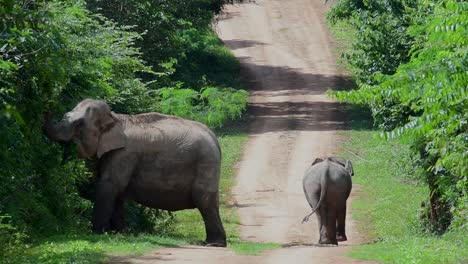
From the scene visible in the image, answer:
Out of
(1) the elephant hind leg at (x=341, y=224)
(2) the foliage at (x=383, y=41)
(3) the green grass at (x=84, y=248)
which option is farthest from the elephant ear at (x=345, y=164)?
(3) the green grass at (x=84, y=248)

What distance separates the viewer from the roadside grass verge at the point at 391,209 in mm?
17203

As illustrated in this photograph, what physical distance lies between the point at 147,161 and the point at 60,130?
1.68m

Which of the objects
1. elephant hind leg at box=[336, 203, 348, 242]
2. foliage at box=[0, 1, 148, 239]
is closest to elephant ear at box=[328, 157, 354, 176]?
elephant hind leg at box=[336, 203, 348, 242]

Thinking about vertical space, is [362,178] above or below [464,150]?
below

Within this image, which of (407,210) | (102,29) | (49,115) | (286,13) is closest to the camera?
(49,115)

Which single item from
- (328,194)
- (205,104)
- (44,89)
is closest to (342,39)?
(205,104)

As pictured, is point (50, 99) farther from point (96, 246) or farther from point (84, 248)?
point (84, 248)

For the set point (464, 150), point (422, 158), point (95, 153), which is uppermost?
point (464, 150)

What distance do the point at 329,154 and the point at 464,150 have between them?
21.9 metres

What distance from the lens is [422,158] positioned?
2589cm

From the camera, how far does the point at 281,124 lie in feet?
144

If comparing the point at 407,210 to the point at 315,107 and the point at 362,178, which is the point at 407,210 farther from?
the point at 315,107

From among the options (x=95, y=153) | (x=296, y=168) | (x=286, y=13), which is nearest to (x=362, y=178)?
(x=296, y=168)

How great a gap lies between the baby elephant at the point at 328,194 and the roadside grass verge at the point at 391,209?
101 centimetres
